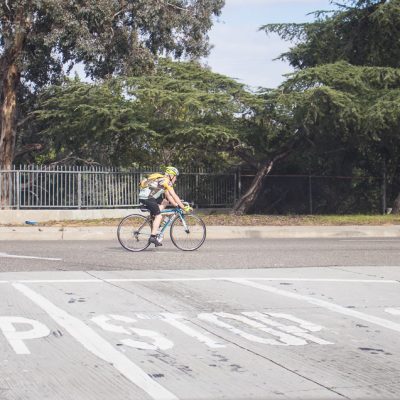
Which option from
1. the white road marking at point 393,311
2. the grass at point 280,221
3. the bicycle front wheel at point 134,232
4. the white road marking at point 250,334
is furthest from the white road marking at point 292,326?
the grass at point 280,221

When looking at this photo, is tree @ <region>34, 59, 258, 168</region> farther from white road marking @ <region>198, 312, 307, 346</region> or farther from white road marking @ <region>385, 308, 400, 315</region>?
white road marking @ <region>198, 312, 307, 346</region>

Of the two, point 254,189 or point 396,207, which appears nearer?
point 254,189

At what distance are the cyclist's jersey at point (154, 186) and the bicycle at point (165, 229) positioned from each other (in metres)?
0.38

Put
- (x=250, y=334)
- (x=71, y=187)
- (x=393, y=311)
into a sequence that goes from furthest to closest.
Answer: (x=71, y=187)
(x=393, y=311)
(x=250, y=334)

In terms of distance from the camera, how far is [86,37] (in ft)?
83.1

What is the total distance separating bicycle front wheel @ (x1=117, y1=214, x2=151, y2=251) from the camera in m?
14.4

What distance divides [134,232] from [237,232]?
620cm

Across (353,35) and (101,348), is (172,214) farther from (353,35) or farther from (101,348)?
(353,35)

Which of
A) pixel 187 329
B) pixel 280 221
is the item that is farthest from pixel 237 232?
pixel 187 329

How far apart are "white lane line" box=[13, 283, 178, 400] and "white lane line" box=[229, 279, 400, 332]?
116 inches

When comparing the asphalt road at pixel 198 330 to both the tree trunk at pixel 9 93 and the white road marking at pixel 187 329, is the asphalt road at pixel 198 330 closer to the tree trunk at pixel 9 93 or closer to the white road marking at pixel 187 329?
the white road marking at pixel 187 329

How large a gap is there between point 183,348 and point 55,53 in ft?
76.9

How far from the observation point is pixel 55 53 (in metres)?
27.8

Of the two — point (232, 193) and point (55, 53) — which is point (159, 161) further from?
point (55, 53)
